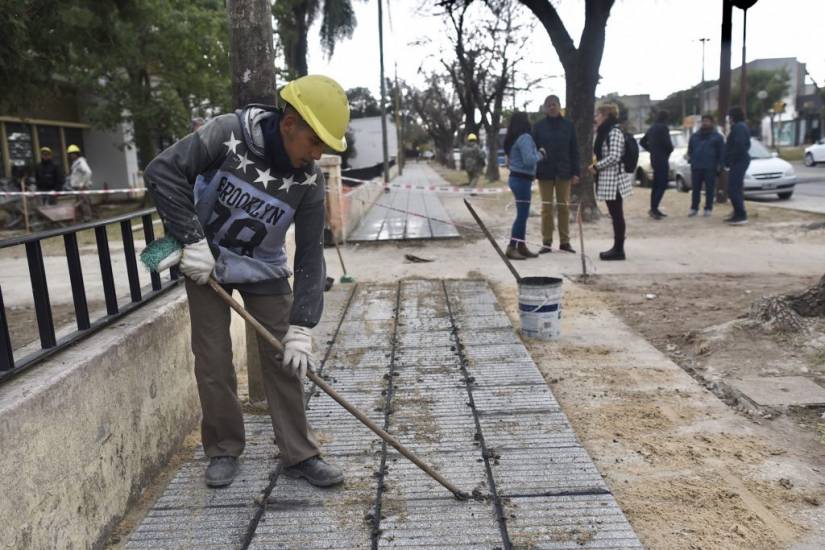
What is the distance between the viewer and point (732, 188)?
11.1 meters

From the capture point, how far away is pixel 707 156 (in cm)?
1163

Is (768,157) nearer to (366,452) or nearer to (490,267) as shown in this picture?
(490,267)

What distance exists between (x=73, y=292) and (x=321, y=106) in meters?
1.33

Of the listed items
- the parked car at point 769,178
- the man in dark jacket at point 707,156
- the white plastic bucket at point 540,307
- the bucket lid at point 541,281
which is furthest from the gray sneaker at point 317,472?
the parked car at point 769,178

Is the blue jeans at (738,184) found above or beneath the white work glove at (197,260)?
beneath

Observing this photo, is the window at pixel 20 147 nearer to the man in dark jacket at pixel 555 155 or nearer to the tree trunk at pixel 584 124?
the tree trunk at pixel 584 124

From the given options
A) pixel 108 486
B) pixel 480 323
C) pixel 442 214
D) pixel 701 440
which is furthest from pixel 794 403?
pixel 442 214

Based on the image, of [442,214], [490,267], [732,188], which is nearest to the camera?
[490,267]

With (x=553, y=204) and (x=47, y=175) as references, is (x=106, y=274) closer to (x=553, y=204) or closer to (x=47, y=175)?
Answer: (x=553, y=204)

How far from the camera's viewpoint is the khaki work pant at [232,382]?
9.55ft

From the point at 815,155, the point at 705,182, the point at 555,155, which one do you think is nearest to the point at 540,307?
the point at 555,155

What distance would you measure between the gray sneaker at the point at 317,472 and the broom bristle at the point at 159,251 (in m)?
1.08

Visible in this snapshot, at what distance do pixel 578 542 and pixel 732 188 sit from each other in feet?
32.7

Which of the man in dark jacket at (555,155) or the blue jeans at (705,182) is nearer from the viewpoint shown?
the man in dark jacket at (555,155)
